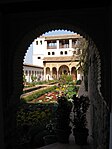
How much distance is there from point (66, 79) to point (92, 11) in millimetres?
24530

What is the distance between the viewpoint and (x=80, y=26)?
4.20 meters

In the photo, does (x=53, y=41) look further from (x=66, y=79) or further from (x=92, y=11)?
(x=92, y=11)

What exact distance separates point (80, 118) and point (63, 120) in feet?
1.82

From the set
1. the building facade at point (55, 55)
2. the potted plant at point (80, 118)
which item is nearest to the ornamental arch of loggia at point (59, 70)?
the building facade at point (55, 55)

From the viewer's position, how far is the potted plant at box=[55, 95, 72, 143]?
6972 millimetres

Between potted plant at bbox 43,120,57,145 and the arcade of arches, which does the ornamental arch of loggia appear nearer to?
potted plant at bbox 43,120,57,145

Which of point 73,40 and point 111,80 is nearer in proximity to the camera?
point 111,80

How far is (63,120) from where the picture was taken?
7.03 metres

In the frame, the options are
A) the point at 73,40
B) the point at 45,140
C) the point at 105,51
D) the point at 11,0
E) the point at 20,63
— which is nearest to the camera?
the point at 11,0

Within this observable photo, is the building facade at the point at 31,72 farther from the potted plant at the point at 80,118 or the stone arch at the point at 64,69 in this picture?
the potted plant at the point at 80,118

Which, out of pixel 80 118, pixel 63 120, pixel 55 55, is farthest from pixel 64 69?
pixel 80 118

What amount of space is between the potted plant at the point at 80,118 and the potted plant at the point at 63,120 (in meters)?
0.27

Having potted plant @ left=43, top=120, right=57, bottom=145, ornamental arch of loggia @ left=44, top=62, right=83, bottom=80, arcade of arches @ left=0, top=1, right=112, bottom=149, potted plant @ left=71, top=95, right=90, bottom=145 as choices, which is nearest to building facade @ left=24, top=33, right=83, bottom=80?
ornamental arch of loggia @ left=44, top=62, right=83, bottom=80

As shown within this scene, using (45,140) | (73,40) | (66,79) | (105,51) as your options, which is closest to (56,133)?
(45,140)
